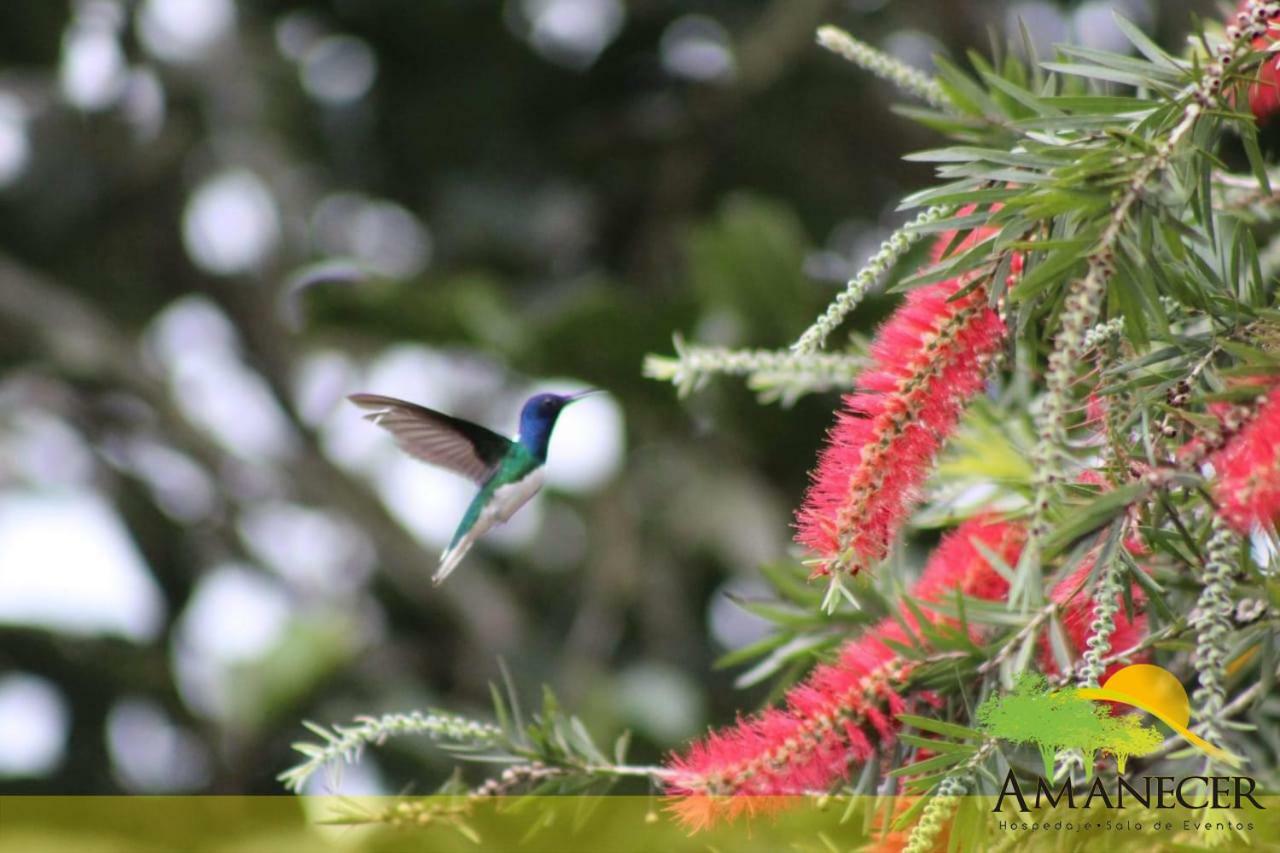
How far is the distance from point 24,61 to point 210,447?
92cm

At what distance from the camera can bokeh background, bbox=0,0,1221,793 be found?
198cm

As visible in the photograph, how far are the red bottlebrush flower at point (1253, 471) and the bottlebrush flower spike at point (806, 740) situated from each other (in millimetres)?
117

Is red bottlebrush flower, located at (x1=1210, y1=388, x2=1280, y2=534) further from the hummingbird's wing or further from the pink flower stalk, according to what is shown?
the hummingbird's wing

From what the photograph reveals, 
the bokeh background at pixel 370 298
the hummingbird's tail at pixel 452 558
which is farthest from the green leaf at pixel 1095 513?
the bokeh background at pixel 370 298

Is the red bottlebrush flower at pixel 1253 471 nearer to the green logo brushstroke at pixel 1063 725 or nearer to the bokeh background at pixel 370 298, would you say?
the green logo brushstroke at pixel 1063 725

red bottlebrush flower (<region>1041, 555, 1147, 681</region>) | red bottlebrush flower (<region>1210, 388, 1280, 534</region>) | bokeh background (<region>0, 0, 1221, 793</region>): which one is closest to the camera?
red bottlebrush flower (<region>1210, 388, 1280, 534</region>)

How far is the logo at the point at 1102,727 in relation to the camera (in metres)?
0.40

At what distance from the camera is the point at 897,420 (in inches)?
16.2

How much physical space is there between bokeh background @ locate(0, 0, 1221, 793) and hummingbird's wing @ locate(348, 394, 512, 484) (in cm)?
108

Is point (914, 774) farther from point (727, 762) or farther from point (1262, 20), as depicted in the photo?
point (1262, 20)

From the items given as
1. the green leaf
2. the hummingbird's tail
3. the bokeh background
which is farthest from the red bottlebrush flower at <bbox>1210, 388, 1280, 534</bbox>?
the bokeh background

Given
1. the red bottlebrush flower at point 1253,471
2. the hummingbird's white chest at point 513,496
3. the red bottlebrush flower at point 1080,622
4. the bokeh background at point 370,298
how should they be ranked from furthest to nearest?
the bokeh background at point 370,298 < the hummingbird's white chest at point 513,496 < the red bottlebrush flower at point 1080,622 < the red bottlebrush flower at point 1253,471

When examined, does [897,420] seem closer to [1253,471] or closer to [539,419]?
[1253,471]

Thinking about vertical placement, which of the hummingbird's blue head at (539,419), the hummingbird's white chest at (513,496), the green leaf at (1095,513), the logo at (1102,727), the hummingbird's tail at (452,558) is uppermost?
the hummingbird's blue head at (539,419)
